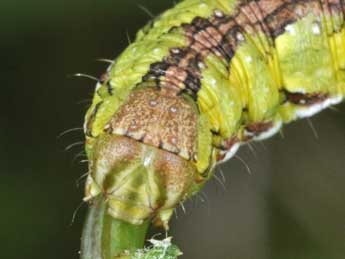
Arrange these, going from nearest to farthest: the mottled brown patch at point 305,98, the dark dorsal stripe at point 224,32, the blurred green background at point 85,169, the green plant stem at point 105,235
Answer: the green plant stem at point 105,235
the dark dorsal stripe at point 224,32
the mottled brown patch at point 305,98
the blurred green background at point 85,169

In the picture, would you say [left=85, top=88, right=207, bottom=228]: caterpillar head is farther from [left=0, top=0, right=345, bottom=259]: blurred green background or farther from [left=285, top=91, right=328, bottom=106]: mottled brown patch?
[left=0, top=0, right=345, bottom=259]: blurred green background

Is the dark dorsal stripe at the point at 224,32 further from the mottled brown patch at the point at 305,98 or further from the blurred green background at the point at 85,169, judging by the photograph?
the blurred green background at the point at 85,169

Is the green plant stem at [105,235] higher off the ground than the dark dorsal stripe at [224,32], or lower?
lower

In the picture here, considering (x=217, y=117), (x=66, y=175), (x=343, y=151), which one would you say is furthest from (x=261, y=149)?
(x=217, y=117)

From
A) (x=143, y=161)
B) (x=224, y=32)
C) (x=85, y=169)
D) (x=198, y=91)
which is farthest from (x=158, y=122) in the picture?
(x=85, y=169)

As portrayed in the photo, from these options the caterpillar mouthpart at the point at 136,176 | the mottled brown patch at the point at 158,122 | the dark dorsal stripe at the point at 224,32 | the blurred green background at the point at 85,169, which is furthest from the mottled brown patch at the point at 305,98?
the blurred green background at the point at 85,169

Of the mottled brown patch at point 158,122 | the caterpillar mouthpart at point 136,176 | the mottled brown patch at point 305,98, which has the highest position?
the mottled brown patch at point 305,98

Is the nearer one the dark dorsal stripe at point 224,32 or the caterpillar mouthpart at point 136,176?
the caterpillar mouthpart at point 136,176

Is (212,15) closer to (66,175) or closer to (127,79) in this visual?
(127,79)

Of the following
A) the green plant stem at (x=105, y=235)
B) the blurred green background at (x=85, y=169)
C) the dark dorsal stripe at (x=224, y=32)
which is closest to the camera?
the green plant stem at (x=105, y=235)
